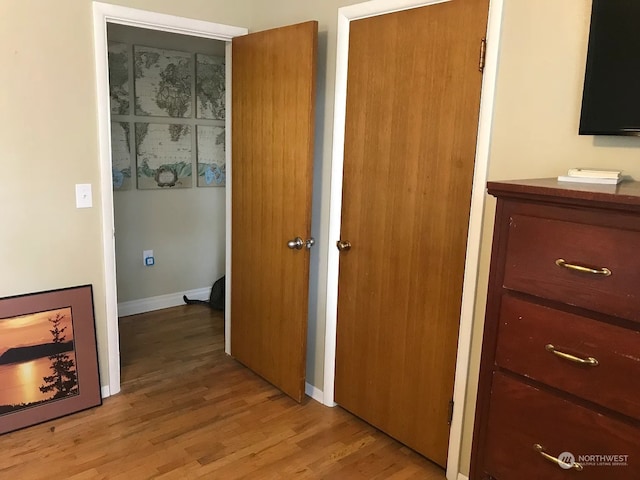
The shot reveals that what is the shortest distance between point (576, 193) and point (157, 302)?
3622 millimetres

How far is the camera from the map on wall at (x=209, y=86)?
4.09 m

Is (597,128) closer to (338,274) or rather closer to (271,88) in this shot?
(338,274)

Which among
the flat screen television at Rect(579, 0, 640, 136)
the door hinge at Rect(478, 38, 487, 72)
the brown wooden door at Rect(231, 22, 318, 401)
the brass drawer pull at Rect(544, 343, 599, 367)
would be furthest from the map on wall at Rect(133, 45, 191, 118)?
the brass drawer pull at Rect(544, 343, 599, 367)

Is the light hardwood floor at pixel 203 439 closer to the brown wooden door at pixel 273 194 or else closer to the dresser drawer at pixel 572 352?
the brown wooden door at pixel 273 194

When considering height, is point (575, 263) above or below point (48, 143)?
below

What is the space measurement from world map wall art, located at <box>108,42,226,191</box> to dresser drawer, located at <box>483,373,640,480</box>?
3226mm

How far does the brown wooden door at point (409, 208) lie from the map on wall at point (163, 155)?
6.63 feet

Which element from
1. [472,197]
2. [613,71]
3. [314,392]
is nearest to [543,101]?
[613,71]

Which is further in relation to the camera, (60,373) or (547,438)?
(60,373)

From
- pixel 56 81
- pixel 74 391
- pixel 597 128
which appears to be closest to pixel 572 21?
pixel 597 128

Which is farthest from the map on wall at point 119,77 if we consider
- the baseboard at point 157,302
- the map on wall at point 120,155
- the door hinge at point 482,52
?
the door hinge at point 482,52

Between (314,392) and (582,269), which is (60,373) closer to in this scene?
(314,392)

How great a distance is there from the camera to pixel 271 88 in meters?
2.70

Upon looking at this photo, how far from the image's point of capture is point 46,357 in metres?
2.58
